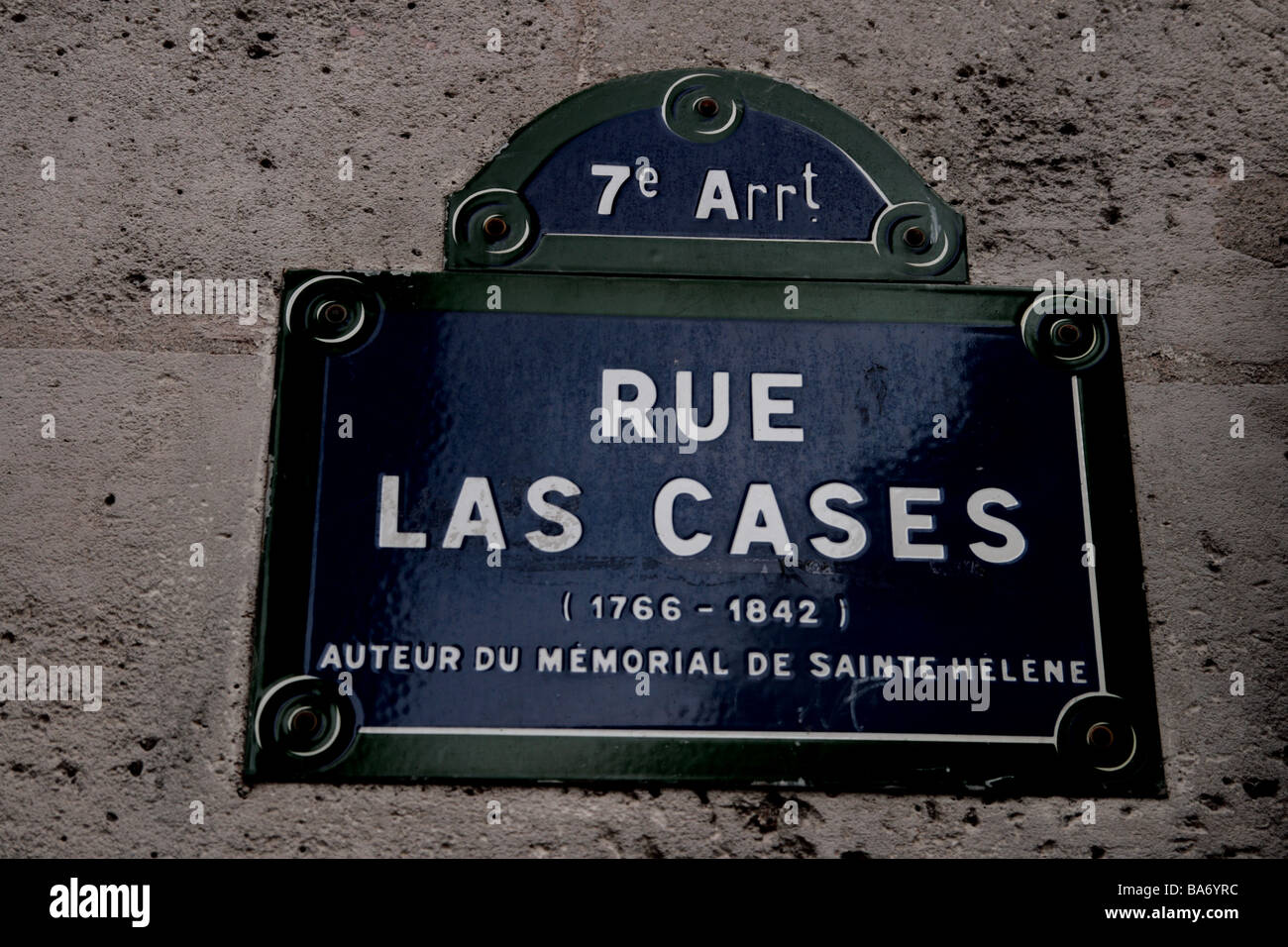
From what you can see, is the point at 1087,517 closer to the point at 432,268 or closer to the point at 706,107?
the point at 706,107

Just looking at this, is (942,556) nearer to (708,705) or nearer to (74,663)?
(708,705)

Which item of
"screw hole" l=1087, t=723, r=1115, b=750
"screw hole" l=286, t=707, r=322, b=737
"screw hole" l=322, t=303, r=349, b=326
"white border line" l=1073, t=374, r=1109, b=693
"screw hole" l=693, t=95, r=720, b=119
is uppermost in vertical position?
"screw hole" l=693, t=95, r=720, b=119

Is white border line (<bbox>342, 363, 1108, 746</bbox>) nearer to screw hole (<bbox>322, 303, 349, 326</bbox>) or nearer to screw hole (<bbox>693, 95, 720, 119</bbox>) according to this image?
screw hole (<bbox>322, 303, 349, 326</bbox>)

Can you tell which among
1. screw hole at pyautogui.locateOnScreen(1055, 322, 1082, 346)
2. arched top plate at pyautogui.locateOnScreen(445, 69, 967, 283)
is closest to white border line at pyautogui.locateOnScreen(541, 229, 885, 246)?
arched top plate at pyautogui.locateOnScreen(445, 69, 967, 283)

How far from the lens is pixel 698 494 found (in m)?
1.75

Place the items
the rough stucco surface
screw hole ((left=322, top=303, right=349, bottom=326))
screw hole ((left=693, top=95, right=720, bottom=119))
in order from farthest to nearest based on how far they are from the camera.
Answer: screw hole ((left=693, top=95, right=720, bottom=119))
screw hole ((left=322, top=303, right=349, bottom=326))
the rough stucco surface

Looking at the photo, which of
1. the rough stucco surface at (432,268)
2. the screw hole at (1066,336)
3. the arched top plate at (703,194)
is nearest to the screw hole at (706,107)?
the arched top plate at (703,194)

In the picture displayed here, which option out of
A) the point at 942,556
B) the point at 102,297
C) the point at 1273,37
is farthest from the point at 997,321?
the point at 102,297

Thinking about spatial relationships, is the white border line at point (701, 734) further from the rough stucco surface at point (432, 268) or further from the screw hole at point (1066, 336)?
the screw hole at point (1066, 336)

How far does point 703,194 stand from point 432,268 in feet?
1.72

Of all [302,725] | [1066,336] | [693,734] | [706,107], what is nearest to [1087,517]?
[1066,336]

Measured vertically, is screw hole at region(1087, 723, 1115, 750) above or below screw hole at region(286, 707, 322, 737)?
below

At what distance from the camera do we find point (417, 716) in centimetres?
164

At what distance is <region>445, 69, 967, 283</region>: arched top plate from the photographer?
73.4 inches
